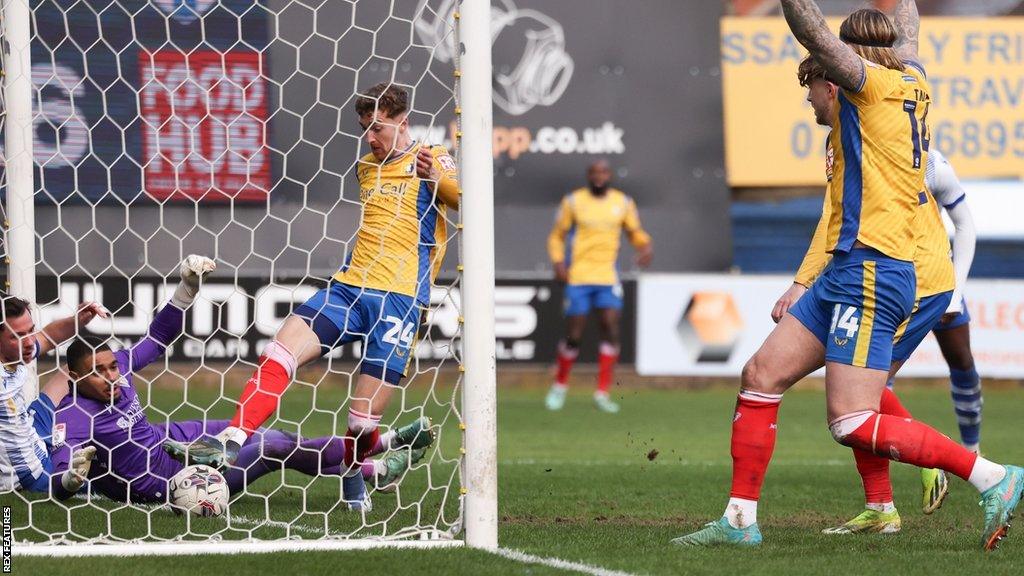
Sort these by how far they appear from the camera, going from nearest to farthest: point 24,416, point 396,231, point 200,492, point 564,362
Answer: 1. point 200,492
2. point 24,416
3. point 396,231
4. point 564,362

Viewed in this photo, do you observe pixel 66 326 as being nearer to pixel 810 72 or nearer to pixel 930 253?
pixel 810 72

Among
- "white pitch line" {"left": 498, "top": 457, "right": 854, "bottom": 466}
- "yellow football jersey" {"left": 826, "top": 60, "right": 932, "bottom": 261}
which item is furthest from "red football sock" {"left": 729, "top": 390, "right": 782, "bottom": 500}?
"white pitch line" {"left": 498, "top": 457, "right": 854, "bottom": 466}

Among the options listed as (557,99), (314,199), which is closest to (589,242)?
(557,99)

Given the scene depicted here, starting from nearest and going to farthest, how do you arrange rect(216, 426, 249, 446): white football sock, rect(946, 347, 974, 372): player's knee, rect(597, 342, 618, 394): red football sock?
rect(216, 426, 249, 446): white football sock, rect(946, 347, 974, 372): player's knee, rect(597, 342, 618, 394): red football sock

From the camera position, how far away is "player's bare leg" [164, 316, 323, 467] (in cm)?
506

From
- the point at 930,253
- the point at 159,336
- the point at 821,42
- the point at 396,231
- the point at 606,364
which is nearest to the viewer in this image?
the point at 821,42

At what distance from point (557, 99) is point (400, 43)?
71.4 inches

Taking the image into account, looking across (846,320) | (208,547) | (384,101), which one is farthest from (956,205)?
(208,547)

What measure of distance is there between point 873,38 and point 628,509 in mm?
2474

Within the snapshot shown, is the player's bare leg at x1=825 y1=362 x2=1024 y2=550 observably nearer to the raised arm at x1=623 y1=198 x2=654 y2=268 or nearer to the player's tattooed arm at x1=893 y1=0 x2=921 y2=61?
the player's tattooed arm at x1=893 y1=0 x2=921 y2=61

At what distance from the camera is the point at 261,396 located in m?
5.49

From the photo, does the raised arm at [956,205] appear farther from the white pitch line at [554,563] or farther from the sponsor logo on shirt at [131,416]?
the sponsor logo on shirt at [131,416]

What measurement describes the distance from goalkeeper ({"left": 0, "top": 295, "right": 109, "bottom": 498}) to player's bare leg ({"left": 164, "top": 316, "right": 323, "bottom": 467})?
59 centimetres

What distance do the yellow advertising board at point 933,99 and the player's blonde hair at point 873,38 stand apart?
32.9 feet
